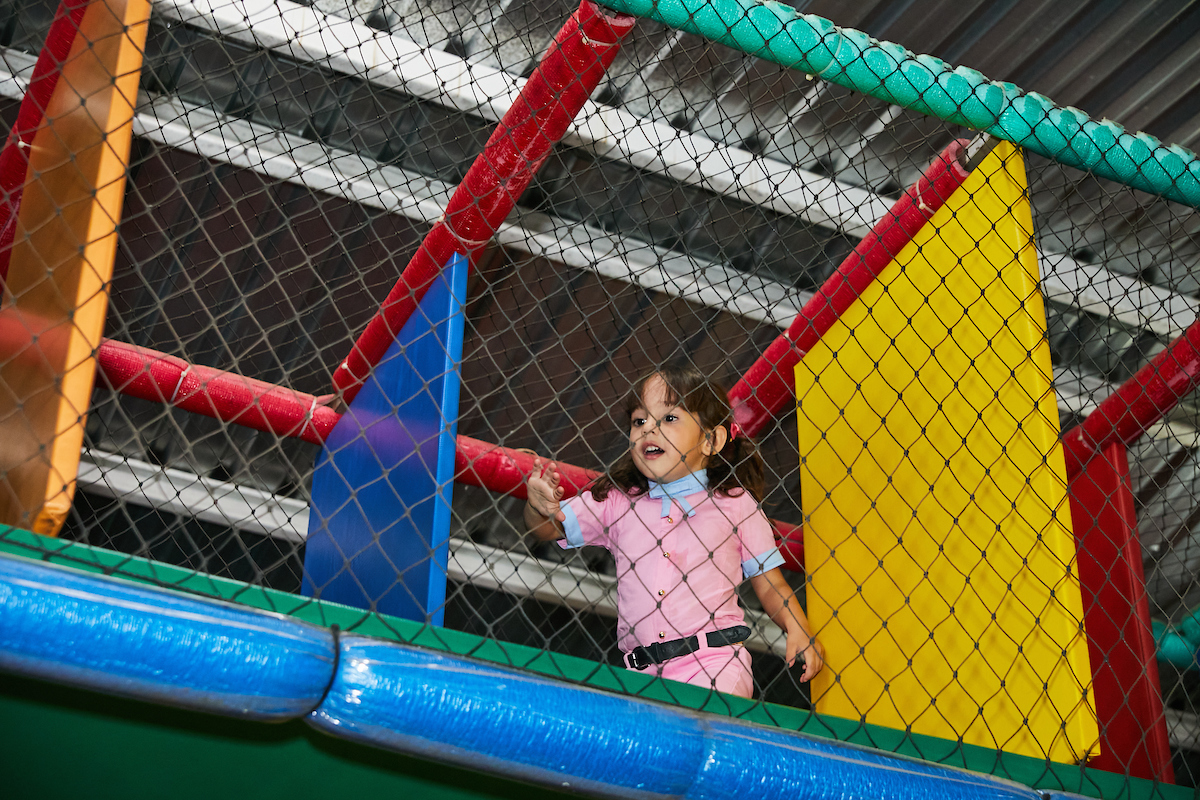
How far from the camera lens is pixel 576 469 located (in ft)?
6.58

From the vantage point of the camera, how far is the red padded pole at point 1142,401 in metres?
1.96

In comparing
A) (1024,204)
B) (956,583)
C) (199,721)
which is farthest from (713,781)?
(1024,204)

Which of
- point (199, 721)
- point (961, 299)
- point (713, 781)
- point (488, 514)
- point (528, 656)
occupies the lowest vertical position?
point (488, 514)

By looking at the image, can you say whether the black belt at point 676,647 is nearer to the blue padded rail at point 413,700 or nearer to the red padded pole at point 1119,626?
the blue padded rail at point 413,700

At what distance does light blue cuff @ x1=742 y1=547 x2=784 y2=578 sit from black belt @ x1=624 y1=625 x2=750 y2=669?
0.13m

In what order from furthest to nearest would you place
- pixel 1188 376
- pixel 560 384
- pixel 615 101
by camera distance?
1. pixel 560 384
2. pixel 615 101
3. pixel 1188 376

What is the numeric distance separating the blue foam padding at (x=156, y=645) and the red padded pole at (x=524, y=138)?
81cm

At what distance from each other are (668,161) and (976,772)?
5.08 ft

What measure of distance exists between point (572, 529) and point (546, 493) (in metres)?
0.15

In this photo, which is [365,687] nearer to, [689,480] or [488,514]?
[689,480]

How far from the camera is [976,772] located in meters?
1.28

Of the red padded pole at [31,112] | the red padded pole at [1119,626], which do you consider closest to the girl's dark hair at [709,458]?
the red padded pole at [1119,626]

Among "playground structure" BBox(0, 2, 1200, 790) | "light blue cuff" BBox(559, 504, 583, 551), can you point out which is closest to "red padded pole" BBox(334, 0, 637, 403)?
"playground structure" BBox(0, 2, 1200, 790)

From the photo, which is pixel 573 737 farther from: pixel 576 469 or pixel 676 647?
pixel 576 469
